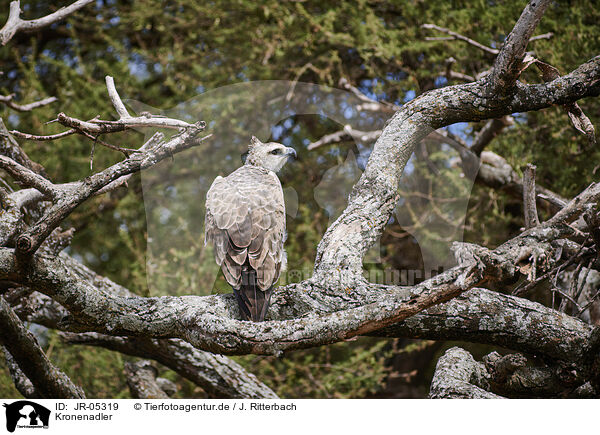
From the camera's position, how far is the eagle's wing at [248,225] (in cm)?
135

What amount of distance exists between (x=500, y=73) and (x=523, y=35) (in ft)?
0.36

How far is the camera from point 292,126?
212 cm

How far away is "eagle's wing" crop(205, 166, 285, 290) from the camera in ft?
4.42

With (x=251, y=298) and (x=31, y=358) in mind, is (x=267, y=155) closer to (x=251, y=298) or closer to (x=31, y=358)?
(x=251, y=298)

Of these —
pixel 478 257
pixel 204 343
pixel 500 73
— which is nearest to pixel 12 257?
pixel 204 343

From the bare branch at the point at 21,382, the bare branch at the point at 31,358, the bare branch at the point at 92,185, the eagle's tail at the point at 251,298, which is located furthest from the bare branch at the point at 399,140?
the bare branch at the point at 21,382

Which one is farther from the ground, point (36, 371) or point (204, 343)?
point (204, 343)

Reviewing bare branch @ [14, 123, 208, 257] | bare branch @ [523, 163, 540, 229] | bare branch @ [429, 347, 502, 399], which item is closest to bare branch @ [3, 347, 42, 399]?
bare branch @ [14, 123, 208, 257]

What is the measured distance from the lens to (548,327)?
1.27 metres

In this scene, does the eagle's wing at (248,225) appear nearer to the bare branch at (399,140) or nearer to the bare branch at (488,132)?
the bare branch at (399,140)

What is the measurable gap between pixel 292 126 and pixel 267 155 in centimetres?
50
